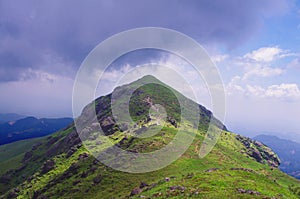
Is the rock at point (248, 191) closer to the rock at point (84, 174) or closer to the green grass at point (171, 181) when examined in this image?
the green grass at point (171, 181)

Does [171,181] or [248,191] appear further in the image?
[171,181]

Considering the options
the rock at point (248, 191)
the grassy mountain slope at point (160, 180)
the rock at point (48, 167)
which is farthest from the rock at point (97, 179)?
the rock at point (248, 191)

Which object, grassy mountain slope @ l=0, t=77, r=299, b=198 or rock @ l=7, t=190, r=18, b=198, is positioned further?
rock @ l=7, t=190, r=18, b=198

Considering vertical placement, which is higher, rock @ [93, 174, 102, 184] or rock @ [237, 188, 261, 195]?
rock @ [93, 174, 102, 184]

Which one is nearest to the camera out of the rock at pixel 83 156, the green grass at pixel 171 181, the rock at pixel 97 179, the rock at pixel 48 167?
the green grass at pixel 171 181

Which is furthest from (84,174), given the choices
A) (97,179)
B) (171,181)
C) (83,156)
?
(171,181)

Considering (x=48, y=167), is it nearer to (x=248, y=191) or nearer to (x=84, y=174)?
(x=84, y=174)

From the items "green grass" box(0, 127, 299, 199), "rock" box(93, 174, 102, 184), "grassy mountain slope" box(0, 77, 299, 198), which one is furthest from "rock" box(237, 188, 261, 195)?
"rock" box(93, 174, 102, 184)

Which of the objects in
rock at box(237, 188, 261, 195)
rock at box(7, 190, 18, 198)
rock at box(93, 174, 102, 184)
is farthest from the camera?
rock at box(7, 190, 18, 198)

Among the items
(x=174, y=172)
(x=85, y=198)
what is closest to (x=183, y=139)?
(x=174, y=172)

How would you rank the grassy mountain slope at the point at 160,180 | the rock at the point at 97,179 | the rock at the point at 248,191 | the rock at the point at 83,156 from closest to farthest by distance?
the rock at the point at 248,191, the grassy mountain slope at the point at 160,180, the rock at the point at 97,179, the rock at the point at 83,156

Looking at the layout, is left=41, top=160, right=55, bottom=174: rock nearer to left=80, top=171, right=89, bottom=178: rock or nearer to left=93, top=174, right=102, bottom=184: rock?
left=80, top=171, right=89, bottom=178: rock

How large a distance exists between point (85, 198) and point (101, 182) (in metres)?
10.8

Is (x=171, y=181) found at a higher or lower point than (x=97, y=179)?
lower
